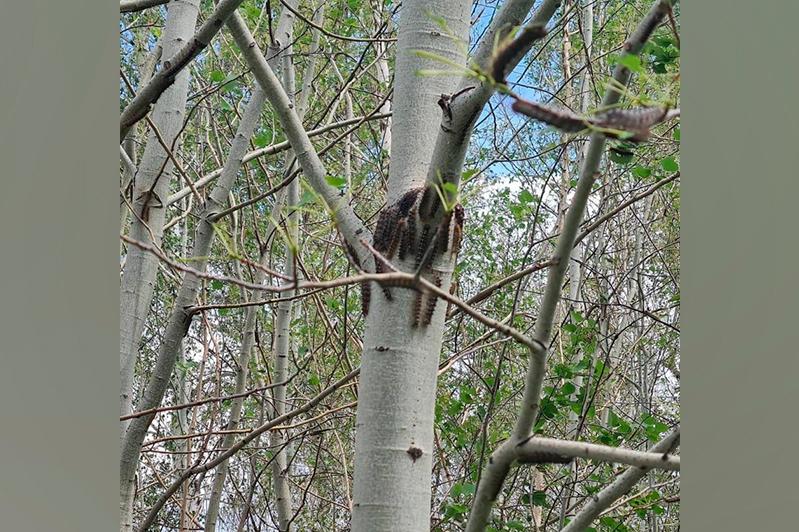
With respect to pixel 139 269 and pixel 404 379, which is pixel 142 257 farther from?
pixel 404 379

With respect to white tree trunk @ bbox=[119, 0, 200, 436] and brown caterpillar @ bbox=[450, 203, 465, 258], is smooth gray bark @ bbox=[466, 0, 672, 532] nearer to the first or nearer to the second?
brown caterpillar @ bbox=[450, 203, 465, 258]

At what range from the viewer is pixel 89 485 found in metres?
0.96

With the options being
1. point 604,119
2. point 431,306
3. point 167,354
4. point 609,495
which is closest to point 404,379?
point 431,306

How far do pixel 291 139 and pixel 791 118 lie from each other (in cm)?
46

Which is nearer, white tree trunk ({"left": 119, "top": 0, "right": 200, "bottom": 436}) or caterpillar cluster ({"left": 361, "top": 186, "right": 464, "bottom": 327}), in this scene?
caterpillar cluster ({"left": 361, "top": 186, "right": 464, "bottom": 327})

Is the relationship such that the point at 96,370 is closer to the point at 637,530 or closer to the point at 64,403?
the point at 64,403

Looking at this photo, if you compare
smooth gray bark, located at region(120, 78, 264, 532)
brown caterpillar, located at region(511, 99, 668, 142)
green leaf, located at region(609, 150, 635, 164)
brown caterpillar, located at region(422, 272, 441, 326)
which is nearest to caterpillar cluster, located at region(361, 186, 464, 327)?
brown caterpillar, located at region(422, 272, 441, 326)

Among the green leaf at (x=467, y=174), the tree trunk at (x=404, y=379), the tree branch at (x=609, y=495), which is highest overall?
the green leaf at (x=467, y=174)

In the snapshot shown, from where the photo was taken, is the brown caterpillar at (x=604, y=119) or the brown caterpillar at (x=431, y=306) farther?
the brown caterpillar at (x=431, y=306)

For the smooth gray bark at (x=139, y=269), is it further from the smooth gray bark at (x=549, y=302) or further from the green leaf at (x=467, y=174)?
the smooth gray bark at (x=549, y=302)

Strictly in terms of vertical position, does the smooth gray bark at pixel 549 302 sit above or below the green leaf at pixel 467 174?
below

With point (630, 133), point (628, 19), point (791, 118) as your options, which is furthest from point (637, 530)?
point (630, 133)

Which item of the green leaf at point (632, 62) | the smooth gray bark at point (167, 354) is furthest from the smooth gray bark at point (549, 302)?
the smooth gray bark at point (167, 354)

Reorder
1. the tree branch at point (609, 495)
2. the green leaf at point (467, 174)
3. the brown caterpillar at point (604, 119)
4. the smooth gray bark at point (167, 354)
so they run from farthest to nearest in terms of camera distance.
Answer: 1. the smooth gray bark at point (167, 354)
2. the green leaf at point (467, 174)
3. the tree branch at point (609, 495)
4. the brown caterpillar at point (604, 119)
